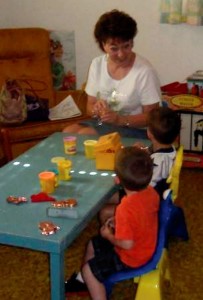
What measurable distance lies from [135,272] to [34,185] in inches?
20.3

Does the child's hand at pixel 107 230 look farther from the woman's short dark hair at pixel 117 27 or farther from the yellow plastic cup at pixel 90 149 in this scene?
the woman's short dark hair at pixel 117 27

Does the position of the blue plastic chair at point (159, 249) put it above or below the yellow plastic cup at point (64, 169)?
below

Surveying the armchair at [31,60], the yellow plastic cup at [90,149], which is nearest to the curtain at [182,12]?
the armchair at [31,60]

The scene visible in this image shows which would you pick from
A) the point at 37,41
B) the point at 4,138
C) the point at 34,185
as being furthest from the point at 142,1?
the point at 34,185

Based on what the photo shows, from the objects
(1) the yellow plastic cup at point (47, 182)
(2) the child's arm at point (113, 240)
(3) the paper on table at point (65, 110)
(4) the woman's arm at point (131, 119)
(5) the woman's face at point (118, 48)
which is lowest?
(2) the child's arm at point (113, 240)

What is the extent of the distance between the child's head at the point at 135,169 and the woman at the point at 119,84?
782mm

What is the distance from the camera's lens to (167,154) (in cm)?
226

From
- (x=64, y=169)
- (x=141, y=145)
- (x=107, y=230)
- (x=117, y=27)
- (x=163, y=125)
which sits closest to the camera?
(x=107, y=230)

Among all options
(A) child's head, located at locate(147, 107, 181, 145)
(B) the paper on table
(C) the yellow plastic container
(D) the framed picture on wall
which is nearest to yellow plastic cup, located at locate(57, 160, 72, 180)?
(C) the yellow plastic container

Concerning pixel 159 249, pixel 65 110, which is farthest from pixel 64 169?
pixel 65 110

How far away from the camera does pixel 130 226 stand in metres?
1.78

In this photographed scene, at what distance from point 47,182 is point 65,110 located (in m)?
1.53

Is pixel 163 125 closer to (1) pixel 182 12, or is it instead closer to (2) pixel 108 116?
(2) pixel 108 116

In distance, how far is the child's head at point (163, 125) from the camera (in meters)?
→ 2.25
